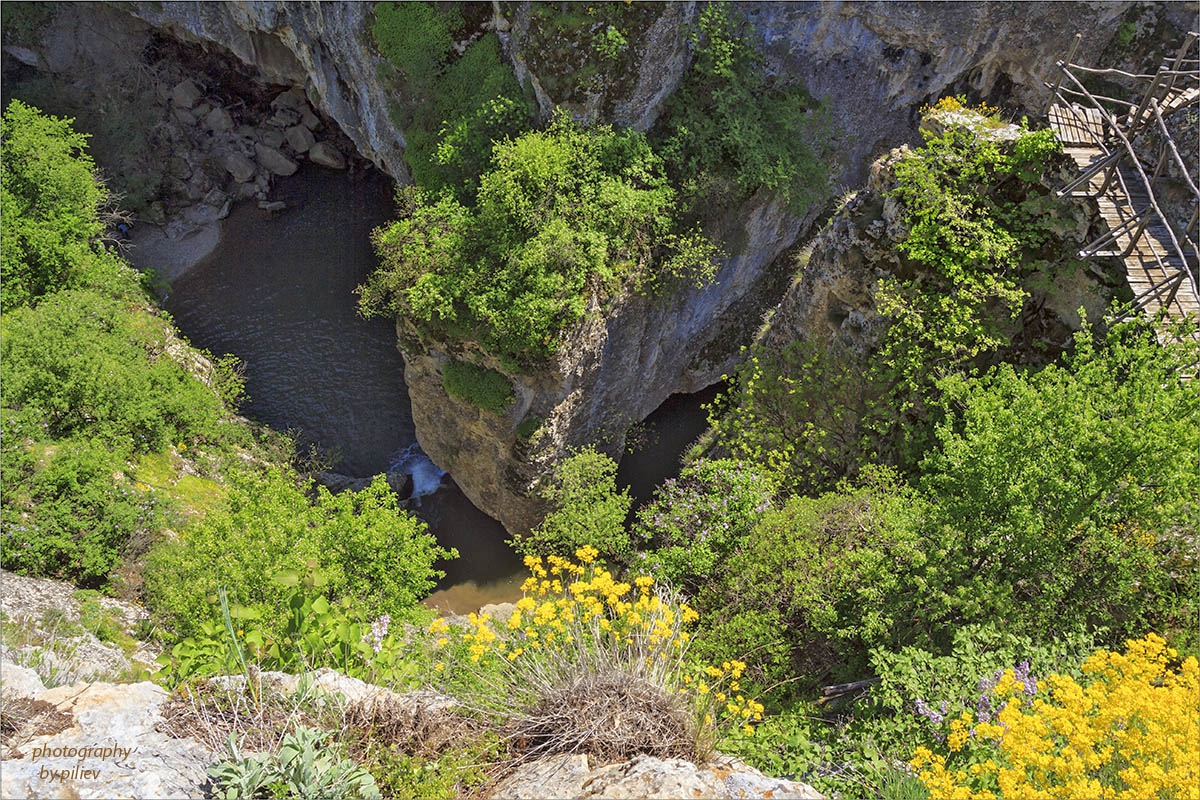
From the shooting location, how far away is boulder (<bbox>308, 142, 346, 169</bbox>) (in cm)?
2638

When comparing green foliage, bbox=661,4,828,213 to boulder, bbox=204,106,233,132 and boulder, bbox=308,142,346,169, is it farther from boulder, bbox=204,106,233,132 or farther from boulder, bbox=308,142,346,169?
boulder, bbox=204,106,233,132

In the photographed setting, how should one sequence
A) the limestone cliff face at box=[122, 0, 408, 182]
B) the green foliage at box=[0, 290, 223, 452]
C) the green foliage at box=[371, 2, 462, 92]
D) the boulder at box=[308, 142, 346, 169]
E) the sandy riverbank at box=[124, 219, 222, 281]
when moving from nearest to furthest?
the green foliage at box=[0, 290, 223, 452], the green foliage at box=[371, 2, 462, 92], the limestone cliff face at box=[122, 0, 408, 182], the sandy riverbank at box=[124, 219, 222, 281], the boulder at box=[308, 142, 346, 169]

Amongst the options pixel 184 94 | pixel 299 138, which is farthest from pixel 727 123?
pixel 184 94

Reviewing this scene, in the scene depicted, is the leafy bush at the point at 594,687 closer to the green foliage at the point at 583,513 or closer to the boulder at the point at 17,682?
the boulder at the point at 17,682

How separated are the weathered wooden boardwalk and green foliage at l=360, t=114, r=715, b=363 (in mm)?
7074

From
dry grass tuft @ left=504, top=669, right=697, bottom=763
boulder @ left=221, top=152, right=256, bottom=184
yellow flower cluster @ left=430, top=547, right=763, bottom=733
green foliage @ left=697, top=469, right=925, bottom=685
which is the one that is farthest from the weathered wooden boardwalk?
boulder @ left=221, top=152, right=256, bottom=184

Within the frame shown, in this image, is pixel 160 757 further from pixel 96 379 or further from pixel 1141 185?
pixel 1141 185

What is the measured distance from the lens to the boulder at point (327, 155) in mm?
26375

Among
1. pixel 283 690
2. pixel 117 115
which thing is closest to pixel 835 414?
pixel 283 690

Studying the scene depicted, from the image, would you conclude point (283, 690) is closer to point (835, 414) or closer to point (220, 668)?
point (220, 668)

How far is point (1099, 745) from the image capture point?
5.61 metres

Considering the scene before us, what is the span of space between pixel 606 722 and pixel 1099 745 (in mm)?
3869

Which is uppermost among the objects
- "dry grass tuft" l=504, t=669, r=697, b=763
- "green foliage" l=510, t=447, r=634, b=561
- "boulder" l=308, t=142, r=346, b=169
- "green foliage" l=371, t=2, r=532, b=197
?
"green foliage" l=371, t=2, r=532, b=197

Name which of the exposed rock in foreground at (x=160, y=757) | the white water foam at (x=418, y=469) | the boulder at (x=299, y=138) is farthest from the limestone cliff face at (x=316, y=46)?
the exposed rock in foreground at (x=160, y=757)
